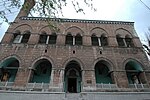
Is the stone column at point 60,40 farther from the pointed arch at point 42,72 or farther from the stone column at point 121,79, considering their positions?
the stone column at point 121,79

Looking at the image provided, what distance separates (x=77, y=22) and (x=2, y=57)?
33.2 ft

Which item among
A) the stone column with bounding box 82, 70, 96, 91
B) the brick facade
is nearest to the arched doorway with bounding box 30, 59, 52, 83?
the brick facade

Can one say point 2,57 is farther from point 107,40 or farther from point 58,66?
point 107,40

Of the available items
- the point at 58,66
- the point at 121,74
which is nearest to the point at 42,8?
the point at 58,66

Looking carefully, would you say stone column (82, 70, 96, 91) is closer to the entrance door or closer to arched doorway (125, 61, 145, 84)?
the entrance door

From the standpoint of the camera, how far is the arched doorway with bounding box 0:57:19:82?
14578mm

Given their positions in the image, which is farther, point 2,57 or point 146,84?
point 2,57

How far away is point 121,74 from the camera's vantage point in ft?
46.7

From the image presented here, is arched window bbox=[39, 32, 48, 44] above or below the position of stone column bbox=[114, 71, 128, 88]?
above

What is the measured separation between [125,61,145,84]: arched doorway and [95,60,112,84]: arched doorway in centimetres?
232

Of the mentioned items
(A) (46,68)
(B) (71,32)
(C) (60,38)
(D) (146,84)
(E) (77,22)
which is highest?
(E) (77,22)

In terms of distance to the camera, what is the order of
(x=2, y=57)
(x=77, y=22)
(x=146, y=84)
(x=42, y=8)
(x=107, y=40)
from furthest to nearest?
(x=77, y=22) → (x=107, y=40) → (x=2, y=57) → (x=146, y=84) → (x=42, y=8)

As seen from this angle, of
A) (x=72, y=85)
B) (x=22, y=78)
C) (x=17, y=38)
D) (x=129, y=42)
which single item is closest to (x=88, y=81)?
(x=72, y=85)

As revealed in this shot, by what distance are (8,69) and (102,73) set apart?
35.5 ft
